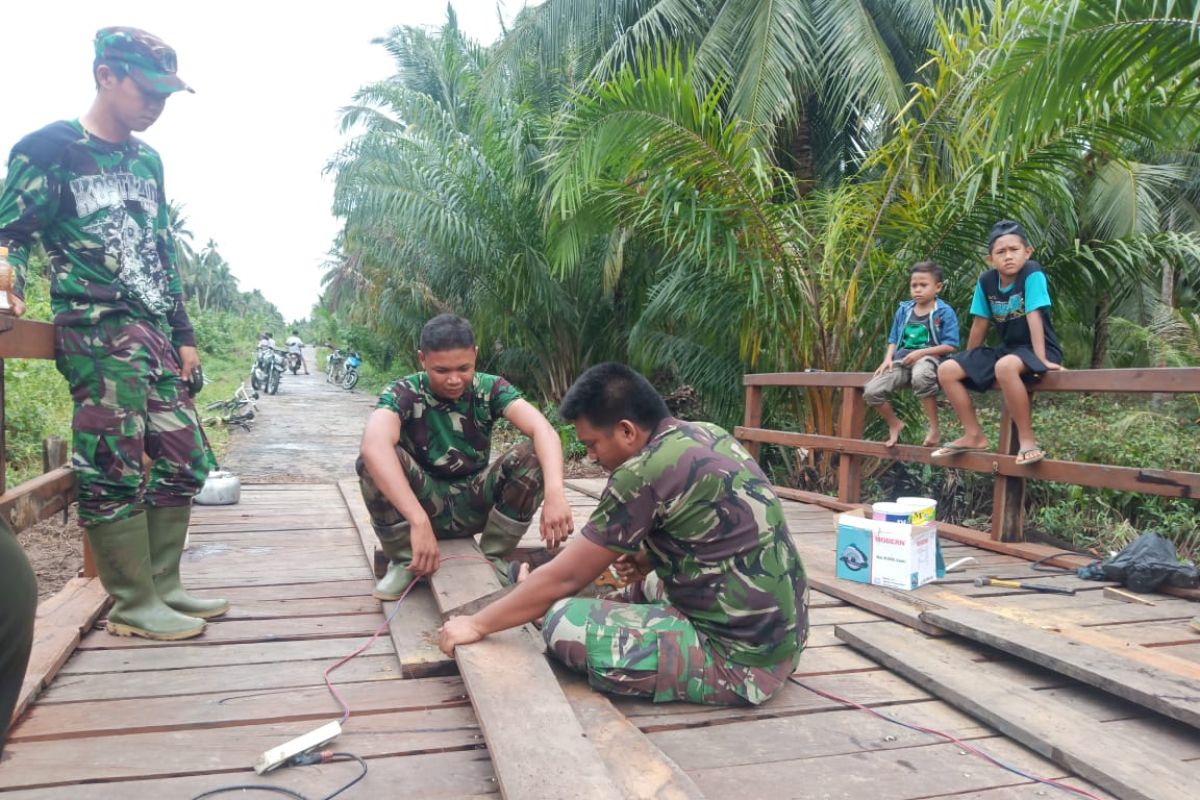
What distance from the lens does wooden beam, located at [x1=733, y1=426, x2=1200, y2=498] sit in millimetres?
3400

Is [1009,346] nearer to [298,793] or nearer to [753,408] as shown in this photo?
[753,408]

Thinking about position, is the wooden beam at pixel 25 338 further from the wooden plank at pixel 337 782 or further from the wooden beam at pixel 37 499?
the wooden plank at pixel 337 782

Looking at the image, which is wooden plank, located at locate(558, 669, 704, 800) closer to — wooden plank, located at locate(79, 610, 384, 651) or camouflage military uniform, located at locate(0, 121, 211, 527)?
wooden plank, located at locate(79, 610, 384, 651)

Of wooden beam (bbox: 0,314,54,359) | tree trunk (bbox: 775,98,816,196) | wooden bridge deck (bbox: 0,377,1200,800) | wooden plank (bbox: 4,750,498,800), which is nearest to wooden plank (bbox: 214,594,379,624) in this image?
wooden bridge deck (bbox: 0,377,1200,800)

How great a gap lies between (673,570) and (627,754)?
57 centimetres

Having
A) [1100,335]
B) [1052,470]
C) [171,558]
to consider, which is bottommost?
[171,558]

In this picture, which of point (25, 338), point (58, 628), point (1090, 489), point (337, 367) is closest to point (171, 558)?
point (58, 628)

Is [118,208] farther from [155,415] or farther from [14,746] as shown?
[14,746]

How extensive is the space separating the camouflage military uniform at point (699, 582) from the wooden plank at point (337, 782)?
506 mm

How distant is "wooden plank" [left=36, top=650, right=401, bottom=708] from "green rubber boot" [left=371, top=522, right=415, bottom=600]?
530 millimetres

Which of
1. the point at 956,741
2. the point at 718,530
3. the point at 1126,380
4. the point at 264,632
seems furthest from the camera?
the point at 1126,380

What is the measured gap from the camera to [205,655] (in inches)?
100

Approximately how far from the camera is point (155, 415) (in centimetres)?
279

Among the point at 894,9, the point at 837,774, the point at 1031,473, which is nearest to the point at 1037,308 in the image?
the point at 1031,473
